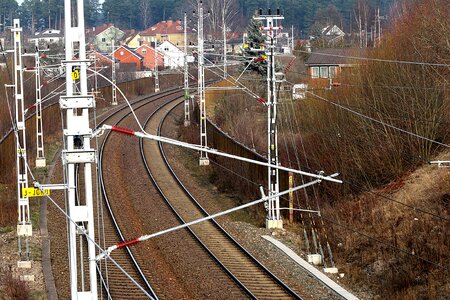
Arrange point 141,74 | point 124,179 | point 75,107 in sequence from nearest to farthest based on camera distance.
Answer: point 75,107, point 124,179, point 141,74

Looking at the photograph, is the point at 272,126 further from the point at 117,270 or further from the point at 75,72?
the point at 75,72

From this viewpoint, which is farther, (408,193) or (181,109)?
(181,109)

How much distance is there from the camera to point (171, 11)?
14738 cm

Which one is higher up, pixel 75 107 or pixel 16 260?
pixel 75 107

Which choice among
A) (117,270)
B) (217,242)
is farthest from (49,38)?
(117,270)

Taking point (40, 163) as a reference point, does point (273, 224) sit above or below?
below

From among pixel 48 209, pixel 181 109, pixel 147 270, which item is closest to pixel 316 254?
pixel 147 270

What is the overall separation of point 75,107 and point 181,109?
1362 inches

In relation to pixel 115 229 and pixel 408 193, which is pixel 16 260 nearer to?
pixel 115 229

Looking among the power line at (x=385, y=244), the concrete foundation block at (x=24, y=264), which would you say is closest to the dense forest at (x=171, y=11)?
the power line at (x=385, y=244)

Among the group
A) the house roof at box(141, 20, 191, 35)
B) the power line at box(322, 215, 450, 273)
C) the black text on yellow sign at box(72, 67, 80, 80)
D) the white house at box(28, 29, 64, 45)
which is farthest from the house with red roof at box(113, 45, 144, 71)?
the black text on yellow sign at box(72, 67, 80, 80)

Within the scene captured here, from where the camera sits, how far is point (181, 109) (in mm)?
43750

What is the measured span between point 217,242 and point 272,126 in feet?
9.46

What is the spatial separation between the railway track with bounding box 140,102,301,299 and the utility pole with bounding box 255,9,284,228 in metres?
1.23
